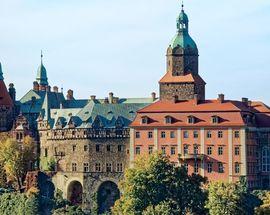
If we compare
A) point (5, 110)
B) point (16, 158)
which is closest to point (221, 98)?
point (16, 158)

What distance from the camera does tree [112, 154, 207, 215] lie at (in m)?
160

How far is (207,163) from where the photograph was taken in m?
173

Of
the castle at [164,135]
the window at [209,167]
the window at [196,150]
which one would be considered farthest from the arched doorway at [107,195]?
the window at [209,167]

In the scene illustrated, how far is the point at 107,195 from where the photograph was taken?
18025 cm

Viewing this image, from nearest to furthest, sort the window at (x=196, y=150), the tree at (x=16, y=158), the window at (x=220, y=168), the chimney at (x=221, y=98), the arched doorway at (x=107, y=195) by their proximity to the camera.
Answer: the window at (x=220, y=168)
the window at (x=196, y=150)
the chimney at (x=221, y=98)
the arched doorway at (x=107, y=195)
the tree at (x=16, y=158)

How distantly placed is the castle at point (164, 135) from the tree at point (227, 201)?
1044 cm

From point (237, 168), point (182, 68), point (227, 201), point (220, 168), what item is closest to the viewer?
point (227, 201)

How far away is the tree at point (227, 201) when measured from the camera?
156750 mm

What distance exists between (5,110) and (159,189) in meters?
39.6

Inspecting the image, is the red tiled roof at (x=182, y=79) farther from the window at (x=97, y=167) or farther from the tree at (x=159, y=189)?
the tree at (x=159, y=189)

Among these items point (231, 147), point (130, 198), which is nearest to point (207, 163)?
point (231, 147)

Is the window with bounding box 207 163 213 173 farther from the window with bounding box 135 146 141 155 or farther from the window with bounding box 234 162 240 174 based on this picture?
the window with bounding box 135 146 141 155

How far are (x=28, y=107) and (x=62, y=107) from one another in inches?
258

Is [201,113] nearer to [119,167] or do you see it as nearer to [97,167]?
[119,167]
